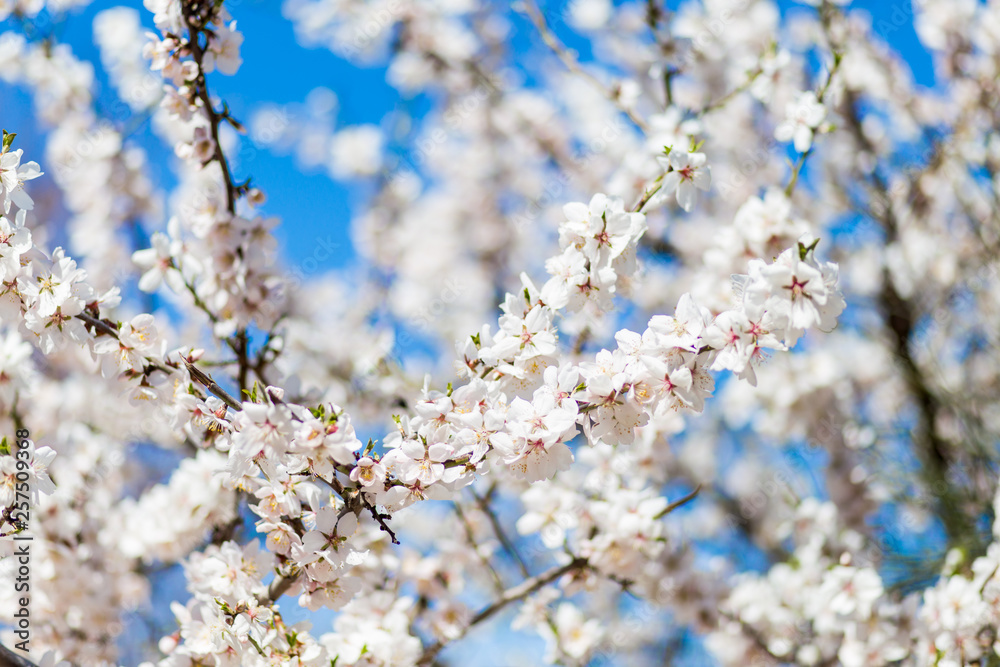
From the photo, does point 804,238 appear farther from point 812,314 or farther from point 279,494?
point 279,494

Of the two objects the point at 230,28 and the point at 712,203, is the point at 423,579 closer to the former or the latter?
the point at 230,28

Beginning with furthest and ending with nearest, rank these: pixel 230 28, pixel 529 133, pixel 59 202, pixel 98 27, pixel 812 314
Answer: pixel 59 202, pixel 529 133, pixel 98 27, pixel 230 28, pixel 812 314

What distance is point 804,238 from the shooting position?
4.60 feet

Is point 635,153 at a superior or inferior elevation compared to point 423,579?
superior

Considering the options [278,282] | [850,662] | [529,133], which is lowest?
[850,662]

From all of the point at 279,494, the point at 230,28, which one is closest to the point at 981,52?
the point at 230,28

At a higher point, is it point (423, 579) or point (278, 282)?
point (278, 282)

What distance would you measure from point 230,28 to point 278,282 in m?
0.77

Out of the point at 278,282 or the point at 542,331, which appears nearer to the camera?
the point at 542,331

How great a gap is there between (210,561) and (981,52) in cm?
510

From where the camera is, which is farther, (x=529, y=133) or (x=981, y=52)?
(x=529, y=133)

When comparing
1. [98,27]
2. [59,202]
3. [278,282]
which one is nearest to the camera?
[278,282]

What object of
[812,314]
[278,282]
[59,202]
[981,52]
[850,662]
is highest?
[59,202]

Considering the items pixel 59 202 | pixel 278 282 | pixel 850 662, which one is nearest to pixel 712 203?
pixel 850 662
